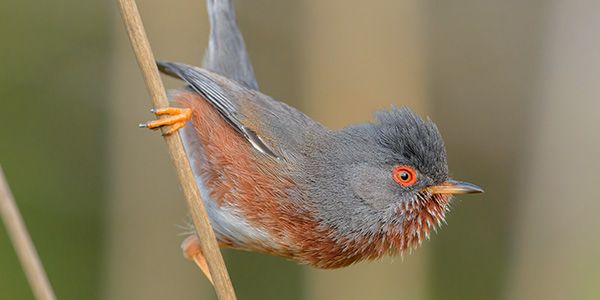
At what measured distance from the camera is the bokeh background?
528 cm

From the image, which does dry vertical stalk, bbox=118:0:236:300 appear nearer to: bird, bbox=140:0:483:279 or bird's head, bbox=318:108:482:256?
bird, bbox=140:0:483:279

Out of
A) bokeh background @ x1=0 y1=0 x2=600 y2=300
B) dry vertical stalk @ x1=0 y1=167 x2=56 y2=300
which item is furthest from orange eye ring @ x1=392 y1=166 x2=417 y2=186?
dry vertical stalk @ x1=0 y1=167 x2=56 y2=300

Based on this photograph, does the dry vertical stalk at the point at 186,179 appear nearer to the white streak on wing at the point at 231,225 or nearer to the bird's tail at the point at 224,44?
the white streak on wing at the point at 231,225

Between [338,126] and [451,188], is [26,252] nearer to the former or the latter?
[451,188]

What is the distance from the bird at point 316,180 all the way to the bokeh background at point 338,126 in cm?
132

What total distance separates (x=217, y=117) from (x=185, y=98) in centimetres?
23

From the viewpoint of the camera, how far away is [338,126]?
5.70 m

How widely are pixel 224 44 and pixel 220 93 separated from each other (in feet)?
2.45

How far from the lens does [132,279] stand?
17.3 feet

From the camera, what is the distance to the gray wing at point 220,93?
4031 mm

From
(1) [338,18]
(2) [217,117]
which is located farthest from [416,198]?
(1) [338,18]

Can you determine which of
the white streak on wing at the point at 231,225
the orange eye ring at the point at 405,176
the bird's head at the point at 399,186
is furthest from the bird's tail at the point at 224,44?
the orange eye ring at the point at 405,176

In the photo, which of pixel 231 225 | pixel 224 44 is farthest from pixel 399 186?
pixel 224 44

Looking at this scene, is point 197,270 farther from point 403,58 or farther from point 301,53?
point 403,58
